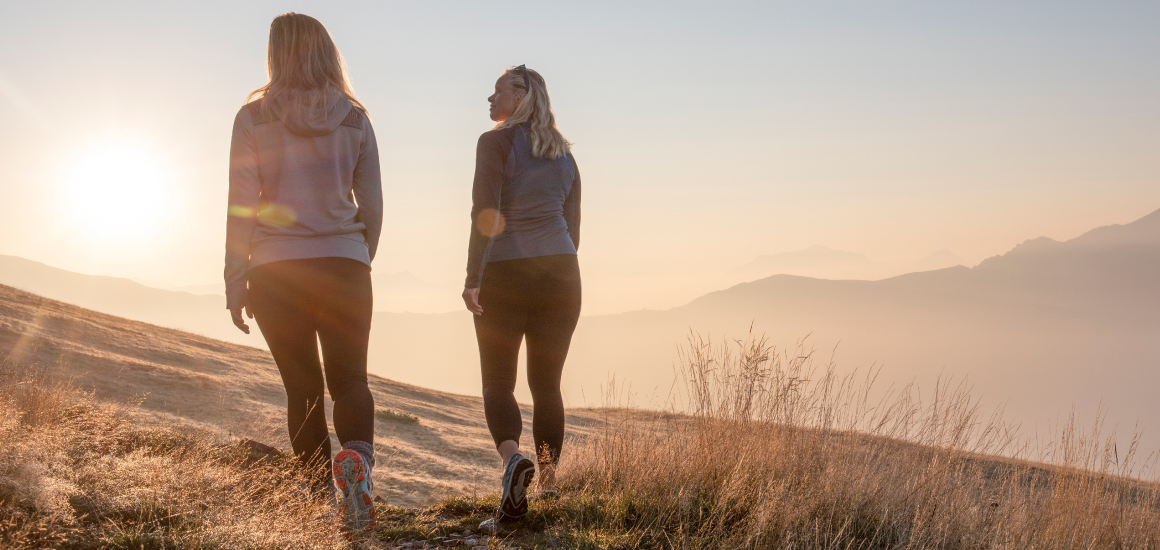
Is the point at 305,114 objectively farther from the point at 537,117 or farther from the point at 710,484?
the point at 710,484

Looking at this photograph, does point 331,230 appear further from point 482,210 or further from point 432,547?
point 432,547

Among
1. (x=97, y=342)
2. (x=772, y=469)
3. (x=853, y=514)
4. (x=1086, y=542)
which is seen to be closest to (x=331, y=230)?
(x=772, y=469)

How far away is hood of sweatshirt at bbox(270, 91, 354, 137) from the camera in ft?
8.58

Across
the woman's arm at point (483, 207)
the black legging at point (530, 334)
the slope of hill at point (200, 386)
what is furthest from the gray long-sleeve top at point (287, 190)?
the slope of hill at point (200, 386)

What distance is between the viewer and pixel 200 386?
9664 mm

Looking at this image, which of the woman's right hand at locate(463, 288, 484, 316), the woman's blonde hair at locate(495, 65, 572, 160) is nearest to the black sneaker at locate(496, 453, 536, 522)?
the woman's right hand at locate(463, 288, 484, 316)

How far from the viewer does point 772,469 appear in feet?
10.5

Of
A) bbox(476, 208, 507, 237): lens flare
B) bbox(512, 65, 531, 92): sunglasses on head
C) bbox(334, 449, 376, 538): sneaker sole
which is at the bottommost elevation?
bbox(334, 449, 376, 538): sneaker sole

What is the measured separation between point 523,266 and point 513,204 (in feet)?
1.07

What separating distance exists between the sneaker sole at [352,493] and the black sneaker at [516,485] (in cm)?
58

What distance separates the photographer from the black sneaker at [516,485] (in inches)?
108

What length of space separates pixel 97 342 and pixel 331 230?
1103 cm

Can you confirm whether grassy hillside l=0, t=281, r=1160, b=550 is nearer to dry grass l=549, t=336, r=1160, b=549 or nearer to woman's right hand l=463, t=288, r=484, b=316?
dry grass l=549, t=336, r=1160, b=549

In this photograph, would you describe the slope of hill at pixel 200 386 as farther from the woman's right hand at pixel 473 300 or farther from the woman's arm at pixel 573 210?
the woman's arm at pixel 573 210
